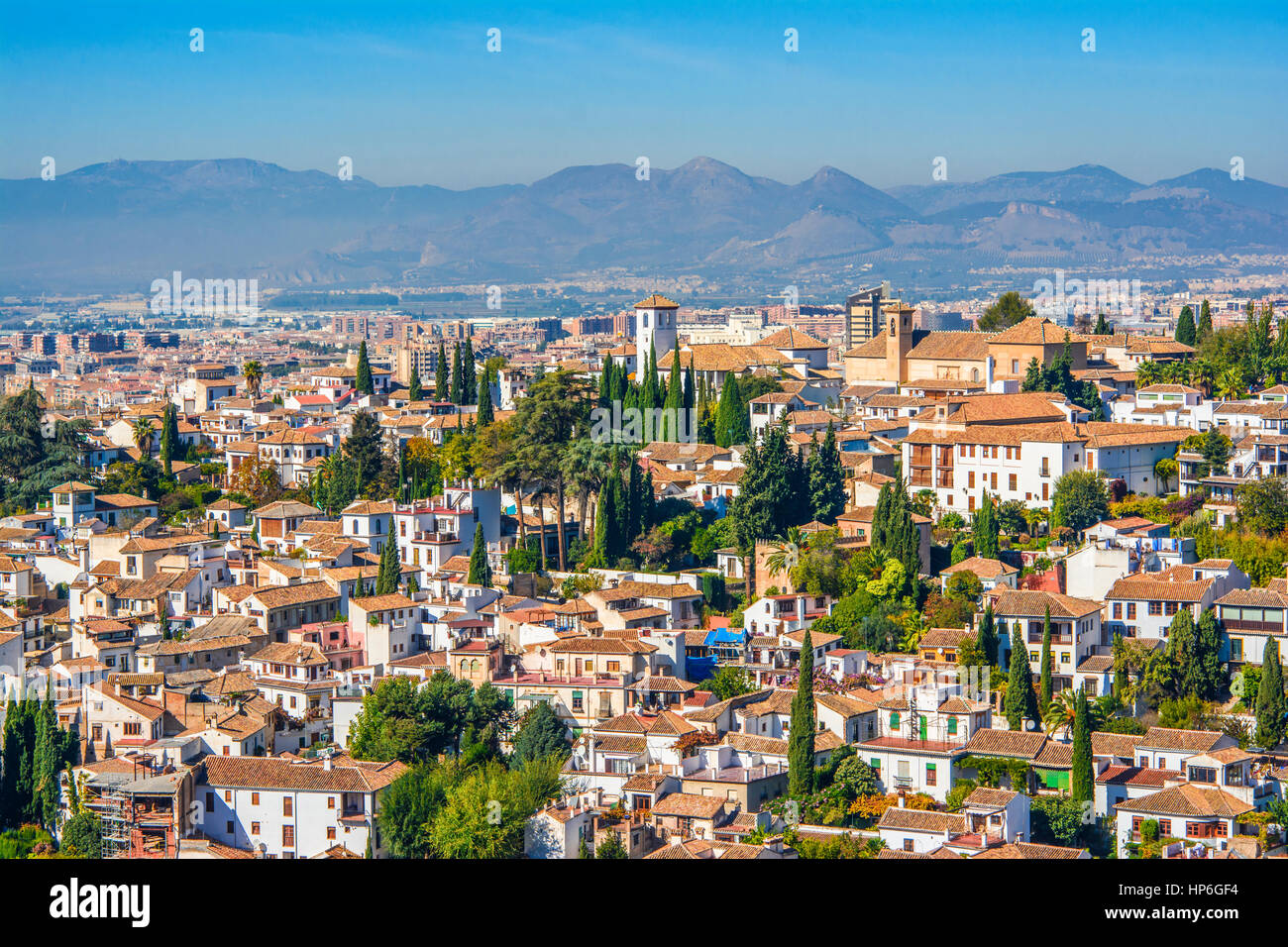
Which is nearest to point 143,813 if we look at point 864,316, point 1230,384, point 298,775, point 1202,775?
point 298,775

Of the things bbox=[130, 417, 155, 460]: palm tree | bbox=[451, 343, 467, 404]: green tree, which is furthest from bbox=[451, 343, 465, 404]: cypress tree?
bbox=[130, 417, 155, 460]: palm tree

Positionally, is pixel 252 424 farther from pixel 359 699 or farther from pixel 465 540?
pixel 359 699

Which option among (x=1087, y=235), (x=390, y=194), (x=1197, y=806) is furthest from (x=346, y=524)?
(x=390, y=194)

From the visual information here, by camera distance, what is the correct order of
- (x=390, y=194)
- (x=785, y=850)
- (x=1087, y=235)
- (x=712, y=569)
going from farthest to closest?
(x=390, y=194) → (x=1087, y=235) → (x=712, y=569) → (x=785, y=850)

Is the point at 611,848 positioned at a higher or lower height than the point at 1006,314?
lower

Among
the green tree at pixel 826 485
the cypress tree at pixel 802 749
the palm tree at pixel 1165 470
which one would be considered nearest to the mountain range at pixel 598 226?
the palm tree at pixel 1165 470

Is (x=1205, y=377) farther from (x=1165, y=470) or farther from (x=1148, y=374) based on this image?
(x=1165, y=470)
